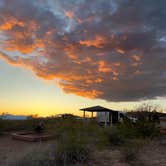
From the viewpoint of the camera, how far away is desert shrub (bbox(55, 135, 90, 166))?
22.5 ft

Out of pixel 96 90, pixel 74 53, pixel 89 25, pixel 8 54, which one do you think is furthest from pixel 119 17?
pixel 96 90

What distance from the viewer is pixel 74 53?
14523 mm

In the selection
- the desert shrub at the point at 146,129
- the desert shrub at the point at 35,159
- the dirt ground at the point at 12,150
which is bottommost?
the dirt ground at the point at 12,150

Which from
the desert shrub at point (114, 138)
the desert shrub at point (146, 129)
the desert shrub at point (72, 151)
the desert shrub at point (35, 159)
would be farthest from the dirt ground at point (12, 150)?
the desert shrub at point (146, 129)

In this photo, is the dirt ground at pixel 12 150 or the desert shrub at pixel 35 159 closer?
the desert shrub at pixel 35 159

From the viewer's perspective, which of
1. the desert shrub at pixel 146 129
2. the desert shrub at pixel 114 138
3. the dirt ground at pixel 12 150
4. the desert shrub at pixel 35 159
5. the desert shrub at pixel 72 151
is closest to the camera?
the desert shrub at pixel 35 159

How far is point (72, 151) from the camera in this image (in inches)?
281

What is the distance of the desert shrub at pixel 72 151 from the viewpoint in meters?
6.85

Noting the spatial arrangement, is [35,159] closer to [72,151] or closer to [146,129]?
[72,151]

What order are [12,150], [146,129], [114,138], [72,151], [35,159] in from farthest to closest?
1. [146,129]
2. [114,138]
3. [12,150]
4. [72,151]
5. [35,159]

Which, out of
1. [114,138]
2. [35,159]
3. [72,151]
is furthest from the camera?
[114,138]

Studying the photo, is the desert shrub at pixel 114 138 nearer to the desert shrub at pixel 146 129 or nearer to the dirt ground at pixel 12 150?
the desert shrub at pixel 146 129

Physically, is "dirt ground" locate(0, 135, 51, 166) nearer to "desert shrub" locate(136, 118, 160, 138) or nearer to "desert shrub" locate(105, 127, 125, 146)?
"desert shrub" locate(105, 127, 125, 146)

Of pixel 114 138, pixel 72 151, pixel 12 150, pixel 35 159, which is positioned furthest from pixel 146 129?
pixel 35 159
